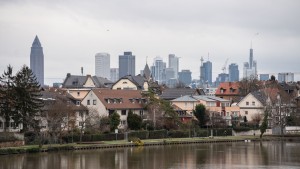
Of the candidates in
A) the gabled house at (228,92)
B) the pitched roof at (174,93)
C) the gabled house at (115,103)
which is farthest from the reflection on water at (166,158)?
the gabled house at (228,92)

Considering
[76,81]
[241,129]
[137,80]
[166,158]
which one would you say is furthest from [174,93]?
[166,158]

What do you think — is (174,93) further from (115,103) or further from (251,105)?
(115,103)

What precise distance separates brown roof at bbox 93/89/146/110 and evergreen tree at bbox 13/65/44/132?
1790 cm

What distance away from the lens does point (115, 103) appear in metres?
97.7

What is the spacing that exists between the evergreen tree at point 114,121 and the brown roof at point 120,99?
482cm

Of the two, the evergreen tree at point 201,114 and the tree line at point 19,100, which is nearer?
the tree line at point 19,100

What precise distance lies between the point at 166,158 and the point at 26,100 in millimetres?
21325

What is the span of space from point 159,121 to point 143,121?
2.38 m

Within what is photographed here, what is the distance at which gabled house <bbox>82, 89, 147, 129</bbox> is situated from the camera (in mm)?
95625

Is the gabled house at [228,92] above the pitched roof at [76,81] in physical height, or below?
below

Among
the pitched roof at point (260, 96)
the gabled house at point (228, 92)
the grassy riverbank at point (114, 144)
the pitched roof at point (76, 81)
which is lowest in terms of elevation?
the grassy riverbank at point (114, 144)

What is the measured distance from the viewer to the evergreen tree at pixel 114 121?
89469 mm

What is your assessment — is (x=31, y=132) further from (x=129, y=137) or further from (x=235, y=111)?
(x=235, y=111)

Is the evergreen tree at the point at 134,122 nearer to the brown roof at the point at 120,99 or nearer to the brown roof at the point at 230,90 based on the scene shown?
the brown roof at the point at 120,99
